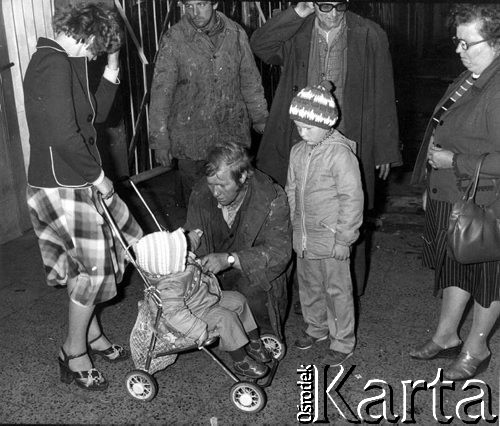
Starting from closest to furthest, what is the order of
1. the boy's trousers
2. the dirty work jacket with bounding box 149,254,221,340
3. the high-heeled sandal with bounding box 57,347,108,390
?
the dirty work jacket with bounding box 149,254,221,340 < the high-heeled sandal with bounding box 57,347,108,390 < the boy's trousers

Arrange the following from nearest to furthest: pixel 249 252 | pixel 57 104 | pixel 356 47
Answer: pixel 57 104
pixel 249 252
pixel 356 47

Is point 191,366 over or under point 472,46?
under

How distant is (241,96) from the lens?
5227 mm

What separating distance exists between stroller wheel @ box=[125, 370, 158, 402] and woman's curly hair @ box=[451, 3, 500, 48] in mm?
2507

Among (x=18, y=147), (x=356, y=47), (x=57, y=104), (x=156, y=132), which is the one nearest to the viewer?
(x=57, y=104)

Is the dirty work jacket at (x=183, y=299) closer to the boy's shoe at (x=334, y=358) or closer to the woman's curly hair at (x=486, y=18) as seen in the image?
the boy's shoe at (x=334, y=358)

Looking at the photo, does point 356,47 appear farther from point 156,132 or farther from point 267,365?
point 267,365

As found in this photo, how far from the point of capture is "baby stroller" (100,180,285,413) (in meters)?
3.54

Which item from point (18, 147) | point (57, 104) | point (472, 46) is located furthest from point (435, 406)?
point (18, 147)

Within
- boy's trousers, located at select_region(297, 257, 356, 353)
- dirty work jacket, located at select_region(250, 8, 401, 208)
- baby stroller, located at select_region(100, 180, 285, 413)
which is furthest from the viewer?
dirty work jacket, located at select_region(250, 8, 401, 208)

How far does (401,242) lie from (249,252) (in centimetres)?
265

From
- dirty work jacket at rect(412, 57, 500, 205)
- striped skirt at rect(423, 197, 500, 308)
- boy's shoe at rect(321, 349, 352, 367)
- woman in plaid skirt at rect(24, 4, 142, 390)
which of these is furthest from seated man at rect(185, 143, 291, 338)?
dirty work jacket at rect(412, 57, 500, 205)

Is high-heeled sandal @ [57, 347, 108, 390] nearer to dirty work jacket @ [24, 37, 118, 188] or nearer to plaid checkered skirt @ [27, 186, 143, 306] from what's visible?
plaid checkered skirt @ [27, 186, 143, 306]

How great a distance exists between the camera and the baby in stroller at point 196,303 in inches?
133
